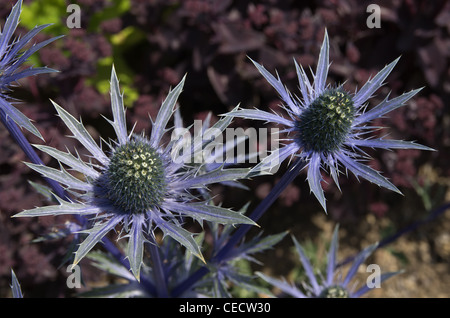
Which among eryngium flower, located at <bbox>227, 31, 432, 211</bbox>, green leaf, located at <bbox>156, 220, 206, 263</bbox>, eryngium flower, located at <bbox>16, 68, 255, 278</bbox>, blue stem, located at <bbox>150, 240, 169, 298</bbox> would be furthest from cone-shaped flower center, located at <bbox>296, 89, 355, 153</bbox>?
blue stem, located at <bbox>150, 240, 169, 298</bbox>

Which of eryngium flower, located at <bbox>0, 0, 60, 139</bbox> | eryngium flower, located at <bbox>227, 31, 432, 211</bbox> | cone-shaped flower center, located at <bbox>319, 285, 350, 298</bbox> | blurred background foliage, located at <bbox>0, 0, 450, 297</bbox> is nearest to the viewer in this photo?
eryngium flower, located at <bbox>0, 0, 60, 139</bbox>

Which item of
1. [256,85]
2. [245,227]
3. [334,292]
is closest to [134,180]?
[245,227]

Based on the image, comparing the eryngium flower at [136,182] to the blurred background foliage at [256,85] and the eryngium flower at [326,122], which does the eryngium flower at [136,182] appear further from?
the blurred background foliage at [256,85]

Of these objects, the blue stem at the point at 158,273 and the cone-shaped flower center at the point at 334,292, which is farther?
the cone-shaped flower center at the point at 334,292

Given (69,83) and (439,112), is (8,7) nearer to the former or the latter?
(69,83)

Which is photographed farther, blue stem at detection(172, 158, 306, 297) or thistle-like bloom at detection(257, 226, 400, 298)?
thistle-like bloom at detection(257, 226, 400, 298)

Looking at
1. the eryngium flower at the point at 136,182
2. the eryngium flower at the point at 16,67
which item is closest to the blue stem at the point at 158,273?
the eryngium flower at the point at 136,182

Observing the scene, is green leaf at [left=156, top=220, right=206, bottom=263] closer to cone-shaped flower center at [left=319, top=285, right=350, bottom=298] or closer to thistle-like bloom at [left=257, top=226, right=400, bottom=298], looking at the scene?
thistle-like bloom at [left=257, top=226, right=400, bottom=298]
